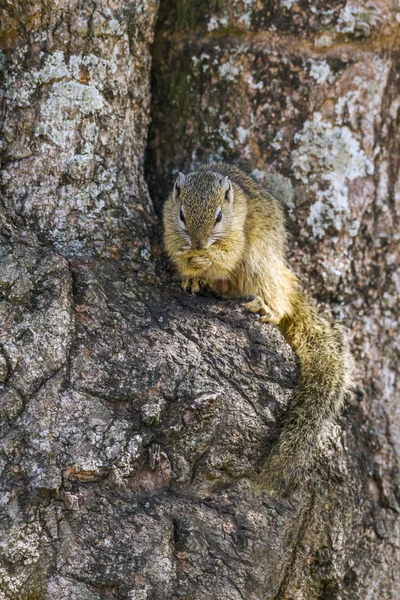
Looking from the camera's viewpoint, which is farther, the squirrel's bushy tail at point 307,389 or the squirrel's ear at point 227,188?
the squirrel's ear at point 227,188

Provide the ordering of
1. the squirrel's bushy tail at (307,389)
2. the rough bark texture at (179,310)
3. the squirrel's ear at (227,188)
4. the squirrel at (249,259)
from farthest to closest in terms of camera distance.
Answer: the squirrel's ear at (227,188) → the squirrel at (249,259) → the squirrel's bushy tail at (307,389) → the rough bark texture at (179,310)

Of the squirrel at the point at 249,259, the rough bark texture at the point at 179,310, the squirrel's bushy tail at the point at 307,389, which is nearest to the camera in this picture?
the rough bark texture at the point at 179,310

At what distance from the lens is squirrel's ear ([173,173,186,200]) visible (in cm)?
373

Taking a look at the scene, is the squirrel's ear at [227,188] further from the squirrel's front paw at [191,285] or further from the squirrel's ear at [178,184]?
the squirrel's front paw at [191,285]

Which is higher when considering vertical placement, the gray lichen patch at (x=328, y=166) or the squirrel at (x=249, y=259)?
the gray lichen patch at (x=328, y=166)

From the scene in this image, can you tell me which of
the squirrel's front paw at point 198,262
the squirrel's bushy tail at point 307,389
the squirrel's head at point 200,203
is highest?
the squirrel's head at point 200,203

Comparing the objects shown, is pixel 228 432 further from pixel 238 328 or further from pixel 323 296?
pixel 323 296

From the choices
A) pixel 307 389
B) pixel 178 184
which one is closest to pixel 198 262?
pixel 178 184

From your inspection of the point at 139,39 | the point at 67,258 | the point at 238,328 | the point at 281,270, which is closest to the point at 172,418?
the point at 238,328

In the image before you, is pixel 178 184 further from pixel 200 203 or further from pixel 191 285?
pixel 191 285

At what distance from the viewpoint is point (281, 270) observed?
3.78m

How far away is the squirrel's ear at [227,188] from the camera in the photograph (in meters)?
3.70

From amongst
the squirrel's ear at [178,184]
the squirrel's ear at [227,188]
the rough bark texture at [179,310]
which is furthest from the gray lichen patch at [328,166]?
the squirrel's ear at [178,184]

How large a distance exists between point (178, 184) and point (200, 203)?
16 cm
